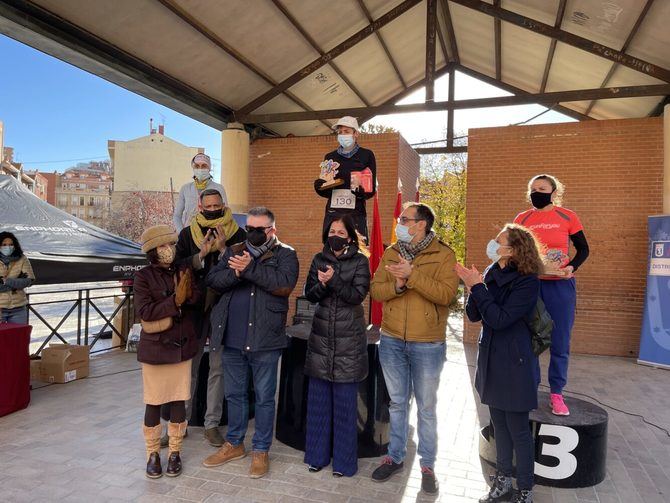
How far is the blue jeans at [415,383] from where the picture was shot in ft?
10.7

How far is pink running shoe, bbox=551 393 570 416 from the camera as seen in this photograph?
3.59 meters

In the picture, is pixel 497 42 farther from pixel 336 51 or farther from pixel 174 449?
pixel 174 449

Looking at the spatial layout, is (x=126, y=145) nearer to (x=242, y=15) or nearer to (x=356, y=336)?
(x=242, y=15)

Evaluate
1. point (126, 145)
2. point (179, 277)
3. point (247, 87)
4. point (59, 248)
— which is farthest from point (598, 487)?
point (126, 145)

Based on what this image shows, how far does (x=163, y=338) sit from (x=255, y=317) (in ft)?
2.23

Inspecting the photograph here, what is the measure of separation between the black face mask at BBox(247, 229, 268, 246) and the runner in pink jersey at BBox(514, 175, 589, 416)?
2115mm

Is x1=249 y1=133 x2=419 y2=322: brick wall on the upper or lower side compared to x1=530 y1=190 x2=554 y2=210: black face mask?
upper

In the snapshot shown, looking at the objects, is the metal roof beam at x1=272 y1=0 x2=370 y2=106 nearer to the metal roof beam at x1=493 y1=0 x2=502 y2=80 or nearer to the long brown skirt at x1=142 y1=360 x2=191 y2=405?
the metal roof beam at x1=493 y1=0 x2=502 y2=80

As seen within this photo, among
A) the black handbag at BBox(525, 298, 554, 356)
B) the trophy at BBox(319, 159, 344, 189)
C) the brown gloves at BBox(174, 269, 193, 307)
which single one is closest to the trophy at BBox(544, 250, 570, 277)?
the black handbag at BBox(525, 298, 554, 356)

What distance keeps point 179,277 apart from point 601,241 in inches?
305

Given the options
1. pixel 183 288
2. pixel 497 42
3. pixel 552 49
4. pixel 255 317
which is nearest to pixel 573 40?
pixel 552 49

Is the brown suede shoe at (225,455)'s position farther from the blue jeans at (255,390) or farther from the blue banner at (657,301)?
the blue banner at (657,301)

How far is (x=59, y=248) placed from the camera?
6.75 meters

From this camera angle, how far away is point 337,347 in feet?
11.2
